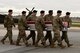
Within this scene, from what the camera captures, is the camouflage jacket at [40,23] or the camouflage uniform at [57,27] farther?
the camouflage jacket at [40,23]

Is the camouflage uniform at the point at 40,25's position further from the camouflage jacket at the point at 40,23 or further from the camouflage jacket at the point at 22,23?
the camouflage jacket at the point at 22,23

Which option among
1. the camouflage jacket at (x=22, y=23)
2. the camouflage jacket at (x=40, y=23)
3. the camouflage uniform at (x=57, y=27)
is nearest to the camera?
the camouflage uniform at (x=57, y=27)

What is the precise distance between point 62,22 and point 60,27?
0.25m

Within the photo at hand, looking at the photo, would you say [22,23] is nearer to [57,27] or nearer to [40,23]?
[40,23]

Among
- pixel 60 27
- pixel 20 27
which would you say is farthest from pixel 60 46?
pixel 20 27

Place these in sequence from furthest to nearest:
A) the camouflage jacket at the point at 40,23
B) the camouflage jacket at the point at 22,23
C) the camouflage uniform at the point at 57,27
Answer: the camouflage jacket at the point at 22,23 < the camouflage jacket at the point at 40,23 < the camouflage uniform at the point at 57,27

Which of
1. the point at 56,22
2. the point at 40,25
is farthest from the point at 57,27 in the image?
the point at 40,25

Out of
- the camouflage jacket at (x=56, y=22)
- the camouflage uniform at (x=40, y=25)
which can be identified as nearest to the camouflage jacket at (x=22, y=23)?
the camouflage uniform at (x=40, y=25)

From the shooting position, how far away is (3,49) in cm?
1767

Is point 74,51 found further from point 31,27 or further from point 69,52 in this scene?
point 31,27

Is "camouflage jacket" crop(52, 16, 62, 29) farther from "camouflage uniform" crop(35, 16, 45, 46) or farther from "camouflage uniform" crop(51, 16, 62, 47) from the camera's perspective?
"camouflage uniform" crop(35, 16, 45, 46)

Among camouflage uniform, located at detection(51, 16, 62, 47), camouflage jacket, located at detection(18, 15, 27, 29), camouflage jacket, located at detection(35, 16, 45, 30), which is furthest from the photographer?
camouflage jacket, located at detection(18, 15, 27, 29)

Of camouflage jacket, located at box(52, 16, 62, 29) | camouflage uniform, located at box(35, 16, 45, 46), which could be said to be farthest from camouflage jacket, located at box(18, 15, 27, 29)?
camouflage jacket, located at box(52, 16, 62, 29)

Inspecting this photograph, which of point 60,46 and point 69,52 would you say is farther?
point 60,46
